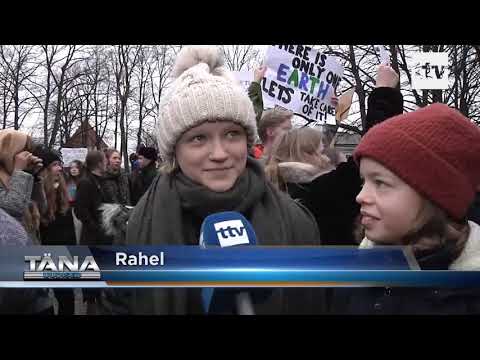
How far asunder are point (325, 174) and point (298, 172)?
0.16 meters

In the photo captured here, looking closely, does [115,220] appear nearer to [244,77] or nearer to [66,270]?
[66,270]

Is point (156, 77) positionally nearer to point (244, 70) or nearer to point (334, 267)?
point (244, 70)

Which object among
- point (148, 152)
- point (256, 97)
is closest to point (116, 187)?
point (148, 152)

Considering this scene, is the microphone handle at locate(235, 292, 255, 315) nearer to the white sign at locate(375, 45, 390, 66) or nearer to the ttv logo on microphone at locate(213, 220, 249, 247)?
the ttv logo on microphone at locate(213, 220, 249, 247)

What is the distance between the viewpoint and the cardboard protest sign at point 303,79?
3848mm

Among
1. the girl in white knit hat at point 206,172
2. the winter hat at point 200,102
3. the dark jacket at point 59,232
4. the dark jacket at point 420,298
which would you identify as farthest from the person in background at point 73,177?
the dark jacket at point 420,298

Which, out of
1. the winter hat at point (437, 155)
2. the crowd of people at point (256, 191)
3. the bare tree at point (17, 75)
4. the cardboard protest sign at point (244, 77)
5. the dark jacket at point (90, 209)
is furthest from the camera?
the bare tree at point (17, 75)

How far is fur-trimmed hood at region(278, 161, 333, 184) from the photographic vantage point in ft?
12.2

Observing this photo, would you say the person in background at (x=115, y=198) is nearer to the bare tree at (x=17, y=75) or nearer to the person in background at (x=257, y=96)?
the bare tree at (x=17, y=75)

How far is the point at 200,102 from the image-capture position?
3.45m

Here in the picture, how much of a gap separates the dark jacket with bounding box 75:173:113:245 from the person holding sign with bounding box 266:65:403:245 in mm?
982

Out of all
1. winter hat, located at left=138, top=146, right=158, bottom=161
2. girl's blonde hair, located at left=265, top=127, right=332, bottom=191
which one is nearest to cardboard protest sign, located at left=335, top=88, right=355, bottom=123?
girl's blonde hair, located at left=265, top=127, right=332, bottom=191

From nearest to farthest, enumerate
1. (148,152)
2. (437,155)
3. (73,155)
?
(437,155) < (148,152) < (73,155)

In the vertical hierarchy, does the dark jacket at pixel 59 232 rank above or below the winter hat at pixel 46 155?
below
